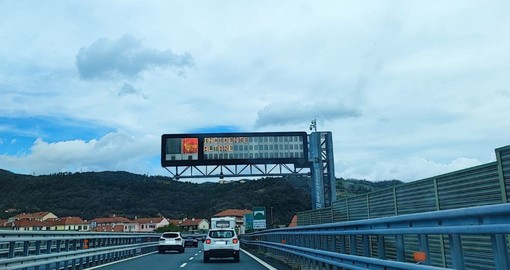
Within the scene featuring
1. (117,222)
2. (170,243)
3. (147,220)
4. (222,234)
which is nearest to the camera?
(222,234)

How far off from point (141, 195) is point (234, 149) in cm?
9497

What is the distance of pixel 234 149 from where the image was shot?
37.1 meters

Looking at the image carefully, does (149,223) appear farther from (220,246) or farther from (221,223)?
(220,246)

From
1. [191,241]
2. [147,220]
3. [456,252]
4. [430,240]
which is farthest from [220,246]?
[147,220]

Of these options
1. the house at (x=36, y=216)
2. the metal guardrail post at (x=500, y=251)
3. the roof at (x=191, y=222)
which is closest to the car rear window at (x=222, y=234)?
the metal guardrail post at (x=500, y=251)

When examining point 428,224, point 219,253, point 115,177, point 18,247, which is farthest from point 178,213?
point 428,224

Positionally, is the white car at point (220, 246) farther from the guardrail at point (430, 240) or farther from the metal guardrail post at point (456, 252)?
the metal guardrail post at point (456, 252)

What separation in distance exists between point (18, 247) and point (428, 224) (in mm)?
10851

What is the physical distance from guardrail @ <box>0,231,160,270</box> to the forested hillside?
90.3ft

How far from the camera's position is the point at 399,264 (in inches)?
244

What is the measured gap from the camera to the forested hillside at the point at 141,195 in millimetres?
76375

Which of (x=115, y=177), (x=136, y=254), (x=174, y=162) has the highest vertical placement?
(x=115, y=177)

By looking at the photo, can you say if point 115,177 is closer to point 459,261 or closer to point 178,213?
point 178,213

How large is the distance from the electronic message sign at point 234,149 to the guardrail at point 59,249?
11000 millimetres
